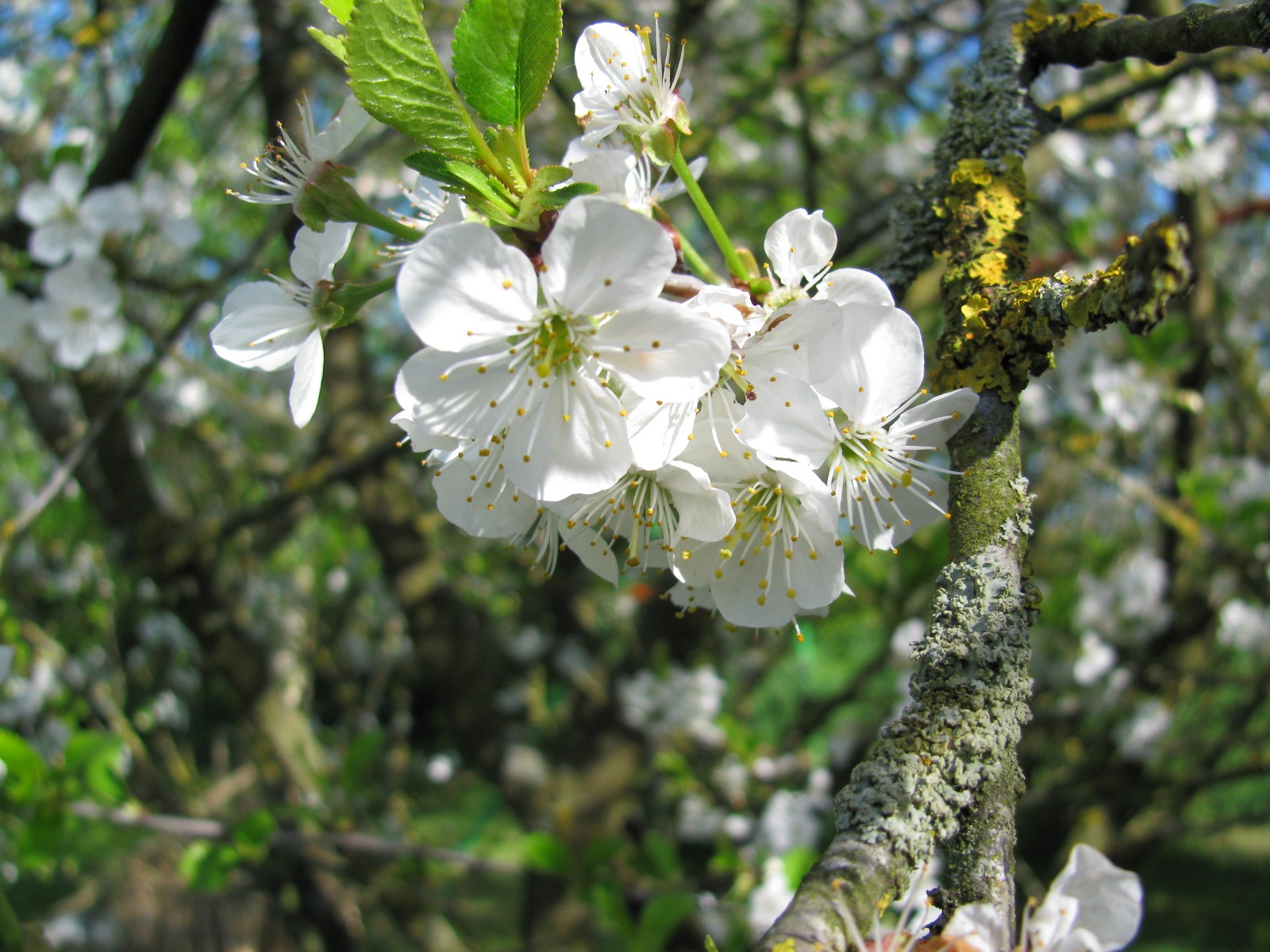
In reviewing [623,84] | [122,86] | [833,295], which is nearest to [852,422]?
[833,295]

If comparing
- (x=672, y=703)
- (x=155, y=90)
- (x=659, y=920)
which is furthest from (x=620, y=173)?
(x=672, y=703)

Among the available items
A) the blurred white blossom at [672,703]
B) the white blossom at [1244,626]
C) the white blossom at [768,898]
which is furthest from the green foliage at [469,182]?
the white blossom at [1244,626]

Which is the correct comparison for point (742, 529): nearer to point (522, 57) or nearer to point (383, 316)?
point (522, 57)

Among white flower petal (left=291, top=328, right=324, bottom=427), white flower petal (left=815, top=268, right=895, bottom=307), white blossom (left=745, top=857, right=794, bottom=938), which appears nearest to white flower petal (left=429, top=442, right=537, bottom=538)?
white flower petal (left=291, top=328, right=324, bottom=427)

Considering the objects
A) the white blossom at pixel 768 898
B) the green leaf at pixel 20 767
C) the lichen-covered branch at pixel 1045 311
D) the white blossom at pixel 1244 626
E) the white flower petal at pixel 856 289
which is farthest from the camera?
the white blossom at pixel 1244 626

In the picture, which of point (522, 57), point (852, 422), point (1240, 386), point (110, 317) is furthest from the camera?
point (1240, 386)

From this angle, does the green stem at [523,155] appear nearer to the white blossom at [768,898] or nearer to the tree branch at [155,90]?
the tree branch at [155,90]

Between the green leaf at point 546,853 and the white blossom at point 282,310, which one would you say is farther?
the green leaf at point 546,853
